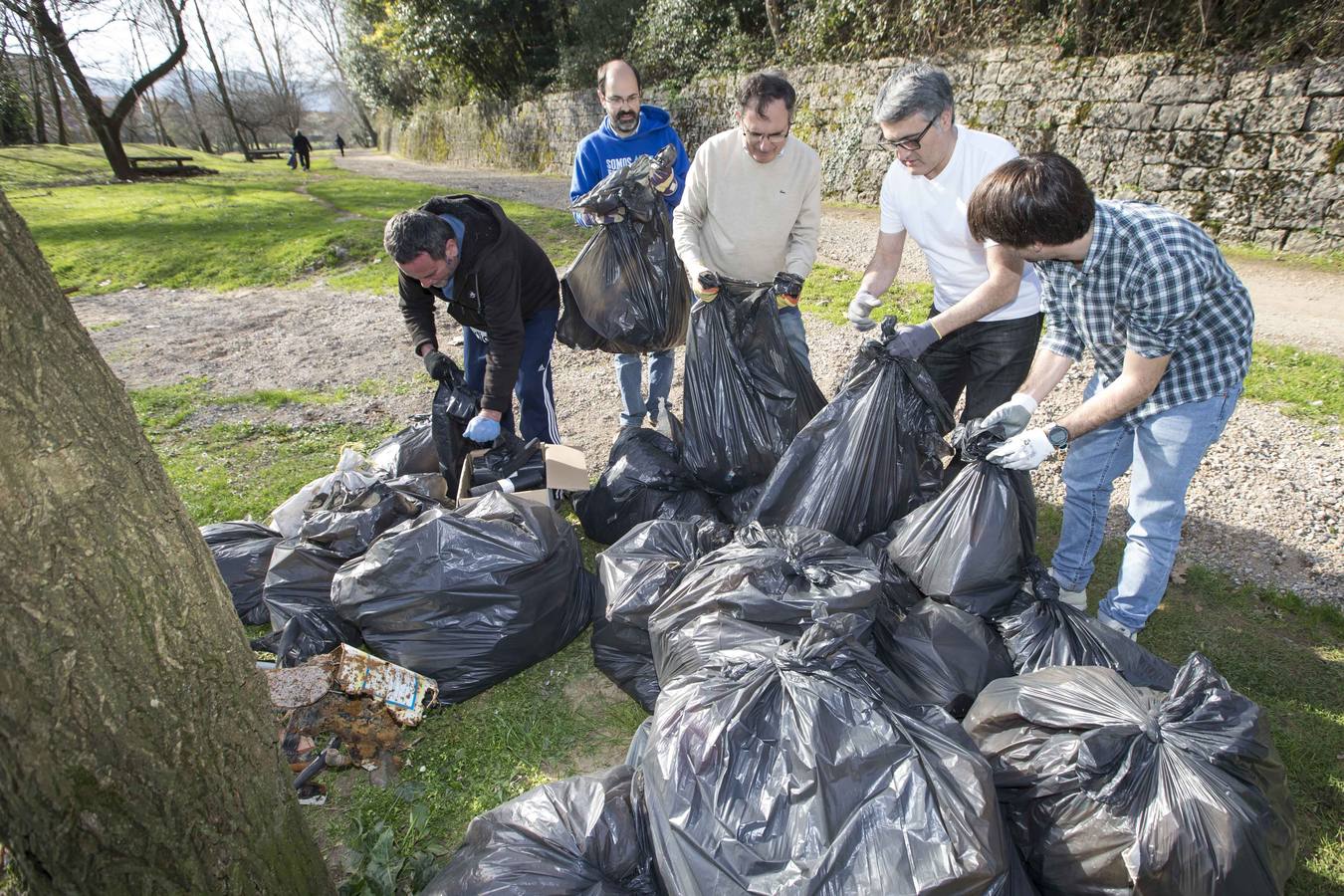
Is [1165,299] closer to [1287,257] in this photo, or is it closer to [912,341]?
[912,341]

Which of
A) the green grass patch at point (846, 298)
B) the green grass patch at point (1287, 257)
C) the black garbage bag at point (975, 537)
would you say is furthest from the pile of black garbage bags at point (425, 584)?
the green grass patch at point (1287, 257)

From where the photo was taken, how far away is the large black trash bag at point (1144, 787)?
1.26 metres

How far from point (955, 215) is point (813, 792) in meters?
1.87

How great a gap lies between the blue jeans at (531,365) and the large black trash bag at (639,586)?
41.5 inches

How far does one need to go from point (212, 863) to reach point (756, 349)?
2189mm

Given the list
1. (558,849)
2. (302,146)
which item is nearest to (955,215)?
(558,849)

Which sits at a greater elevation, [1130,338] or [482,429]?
[1130,338]

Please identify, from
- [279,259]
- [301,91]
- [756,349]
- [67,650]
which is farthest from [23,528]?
[301,91]

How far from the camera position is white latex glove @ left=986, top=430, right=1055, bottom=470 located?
1970 mm

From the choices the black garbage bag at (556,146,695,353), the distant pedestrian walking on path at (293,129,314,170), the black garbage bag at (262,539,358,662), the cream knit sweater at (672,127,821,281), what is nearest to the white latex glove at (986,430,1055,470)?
the cream knit sweater at (672,127,821,281)

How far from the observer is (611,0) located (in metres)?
13.9

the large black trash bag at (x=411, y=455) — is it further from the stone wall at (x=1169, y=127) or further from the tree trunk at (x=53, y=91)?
the tree trunk at (x=53, y=91)

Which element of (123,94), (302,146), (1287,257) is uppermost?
(123,94)

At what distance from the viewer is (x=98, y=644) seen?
100 cm
